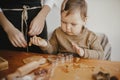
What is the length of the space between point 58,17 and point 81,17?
0.22 ft

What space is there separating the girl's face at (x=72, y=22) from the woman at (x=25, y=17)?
0.05m

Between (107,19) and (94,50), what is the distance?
10 cm

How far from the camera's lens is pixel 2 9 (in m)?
0.75

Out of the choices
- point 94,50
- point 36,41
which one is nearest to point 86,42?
point 94,50

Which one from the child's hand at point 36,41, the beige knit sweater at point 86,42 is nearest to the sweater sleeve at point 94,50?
the beige knit sweater at point 86,42

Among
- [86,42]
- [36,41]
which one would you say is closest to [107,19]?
[86,42]

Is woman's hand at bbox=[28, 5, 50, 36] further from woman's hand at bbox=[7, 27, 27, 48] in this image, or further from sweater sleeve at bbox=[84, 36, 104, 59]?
sweater sleeve at bbox=[84, 36, 104, 59]

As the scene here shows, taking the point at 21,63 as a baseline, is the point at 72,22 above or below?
above

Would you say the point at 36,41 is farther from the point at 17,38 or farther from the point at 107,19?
the point at 107,19

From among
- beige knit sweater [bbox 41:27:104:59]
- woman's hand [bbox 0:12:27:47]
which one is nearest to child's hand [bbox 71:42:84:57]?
beige knit sweater [bbox 41:27:104:59]

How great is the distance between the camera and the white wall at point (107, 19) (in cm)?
68

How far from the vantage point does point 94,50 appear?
0.73 m

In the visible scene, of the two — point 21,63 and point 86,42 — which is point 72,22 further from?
point 21,63

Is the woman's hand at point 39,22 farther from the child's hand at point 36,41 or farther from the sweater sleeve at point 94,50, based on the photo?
the sweater sleeve at point 94,50
